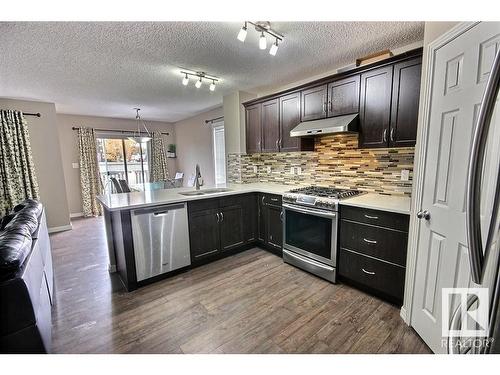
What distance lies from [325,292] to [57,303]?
98.5 inches

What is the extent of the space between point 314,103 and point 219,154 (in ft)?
9.88

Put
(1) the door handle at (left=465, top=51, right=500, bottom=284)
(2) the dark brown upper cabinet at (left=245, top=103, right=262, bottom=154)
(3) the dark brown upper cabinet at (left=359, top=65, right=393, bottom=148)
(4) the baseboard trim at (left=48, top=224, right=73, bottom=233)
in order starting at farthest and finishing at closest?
(4) the baseboard trim at (left=48, top=224, right=73, bottom=233)
(2) the dark brown upper cabinet at (left=245, top=103, right=262, bottom=154)
(3) the dark brown upper cabinet at (left=359, top=65, right=393, bottom=148)
(1) the door handle at (left=465, top=51, right=500, bottom=284)

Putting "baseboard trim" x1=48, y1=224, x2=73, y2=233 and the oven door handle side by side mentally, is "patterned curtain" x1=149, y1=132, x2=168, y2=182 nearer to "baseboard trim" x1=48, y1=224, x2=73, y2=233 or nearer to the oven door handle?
"baseboard trim" x1=48, y1=224, x2=73, y2=233

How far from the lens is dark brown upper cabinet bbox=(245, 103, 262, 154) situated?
11.5ft

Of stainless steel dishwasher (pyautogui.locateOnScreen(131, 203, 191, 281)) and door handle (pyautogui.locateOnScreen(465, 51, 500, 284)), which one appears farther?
stainless steel dishwasher (pyautogui.locateOnScreen(131, 203, 191, 281))

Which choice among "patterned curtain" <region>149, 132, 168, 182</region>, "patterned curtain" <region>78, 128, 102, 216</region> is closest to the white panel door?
"patterned curtain" <region>149, 132, 168, 182</region>

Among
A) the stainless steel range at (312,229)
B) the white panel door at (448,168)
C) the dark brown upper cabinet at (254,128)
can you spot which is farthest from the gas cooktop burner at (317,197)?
the dark brown upper cabinet at (254,128)

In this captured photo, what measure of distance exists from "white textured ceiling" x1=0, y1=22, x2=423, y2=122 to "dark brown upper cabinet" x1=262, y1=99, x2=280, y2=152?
14.2 inches

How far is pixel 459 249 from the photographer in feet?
4.25

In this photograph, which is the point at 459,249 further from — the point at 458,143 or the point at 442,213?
the point at 458,143

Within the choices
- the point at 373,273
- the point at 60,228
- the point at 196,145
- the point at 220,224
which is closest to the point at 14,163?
the point at 60,228

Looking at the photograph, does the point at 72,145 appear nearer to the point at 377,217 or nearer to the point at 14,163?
the point at 14,163

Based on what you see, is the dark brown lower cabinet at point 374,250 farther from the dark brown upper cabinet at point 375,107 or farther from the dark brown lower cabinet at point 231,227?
the dark brown lower cabinet at point 231,227

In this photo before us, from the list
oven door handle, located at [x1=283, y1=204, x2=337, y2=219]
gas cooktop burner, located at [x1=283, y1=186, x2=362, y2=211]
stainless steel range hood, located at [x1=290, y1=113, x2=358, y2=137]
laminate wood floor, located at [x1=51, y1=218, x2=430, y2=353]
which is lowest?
laminate wood floor, located at [x1=51, y1=218, x2=430, y2=353]
